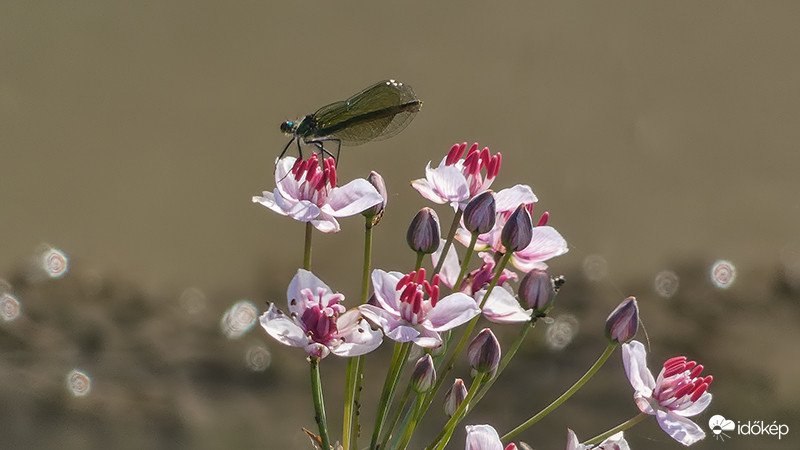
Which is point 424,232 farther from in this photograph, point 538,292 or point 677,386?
point 677,386

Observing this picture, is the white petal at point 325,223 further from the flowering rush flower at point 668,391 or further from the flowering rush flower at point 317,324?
the flowering rush flower at point 668,391

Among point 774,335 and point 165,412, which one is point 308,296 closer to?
point 165,412

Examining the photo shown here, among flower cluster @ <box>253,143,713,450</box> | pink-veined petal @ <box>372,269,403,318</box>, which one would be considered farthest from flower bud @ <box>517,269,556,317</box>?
pink-veined petal @ <box>372,269,403,318</box>

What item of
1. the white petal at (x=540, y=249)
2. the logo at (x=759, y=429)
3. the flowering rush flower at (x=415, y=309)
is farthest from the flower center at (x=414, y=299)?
the logo at (x=759, y=429)

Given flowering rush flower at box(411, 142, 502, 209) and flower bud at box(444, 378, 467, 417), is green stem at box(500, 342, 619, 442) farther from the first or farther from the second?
flowering rush flower at box(411, 142, 502, 209)

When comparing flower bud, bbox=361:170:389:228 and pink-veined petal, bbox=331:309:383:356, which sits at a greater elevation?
flower bud, bbox=361:170:389:228

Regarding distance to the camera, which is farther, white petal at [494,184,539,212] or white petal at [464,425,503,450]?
white petal at [494,184,539,212]

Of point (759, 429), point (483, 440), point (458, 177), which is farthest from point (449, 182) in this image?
point (759, 429)
